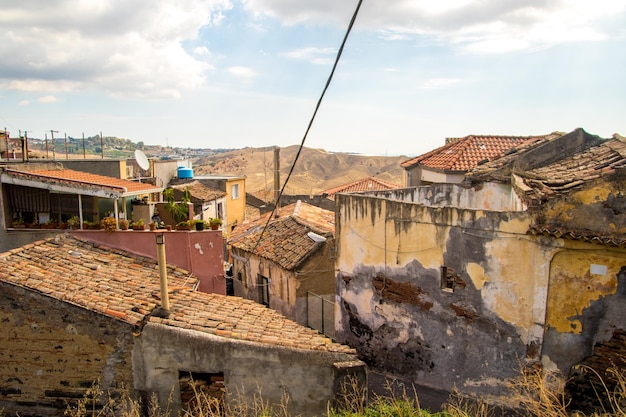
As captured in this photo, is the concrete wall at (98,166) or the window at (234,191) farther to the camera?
the window at (234,191)

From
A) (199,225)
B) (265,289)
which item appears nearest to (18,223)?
(199,225)

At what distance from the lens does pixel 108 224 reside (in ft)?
41.8

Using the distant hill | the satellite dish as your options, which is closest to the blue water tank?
the satellite dish

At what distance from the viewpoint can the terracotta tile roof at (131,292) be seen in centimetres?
878

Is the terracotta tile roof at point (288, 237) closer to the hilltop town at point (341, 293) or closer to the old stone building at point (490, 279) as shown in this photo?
the hilltop town at point (341, 293)

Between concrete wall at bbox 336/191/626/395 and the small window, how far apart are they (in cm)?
6

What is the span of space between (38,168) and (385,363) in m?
12.0

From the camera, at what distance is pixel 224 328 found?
912cm

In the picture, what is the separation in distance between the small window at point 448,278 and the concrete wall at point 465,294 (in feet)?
0.20

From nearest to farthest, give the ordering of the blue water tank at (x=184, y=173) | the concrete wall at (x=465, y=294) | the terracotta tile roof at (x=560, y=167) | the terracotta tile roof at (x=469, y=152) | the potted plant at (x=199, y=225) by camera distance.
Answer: the concrete wall at (x=465, y=294) → the terracotta tile roof at (x=560, y=167) → the potted plant at (x=199, y=225) → the terracotta tile roof at (x=469, y=152) → the blue water tank at (x=184, y=173)

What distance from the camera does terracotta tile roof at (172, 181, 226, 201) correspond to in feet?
95.1

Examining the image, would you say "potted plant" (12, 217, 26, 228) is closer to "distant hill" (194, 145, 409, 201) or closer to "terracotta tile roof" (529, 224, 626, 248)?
"terracotta tile roof" (529, 224, 626, 248)

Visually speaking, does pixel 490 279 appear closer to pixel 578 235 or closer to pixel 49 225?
pixel 578 235

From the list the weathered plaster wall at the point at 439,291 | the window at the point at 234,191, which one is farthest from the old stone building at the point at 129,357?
the window at the point at 234,191
